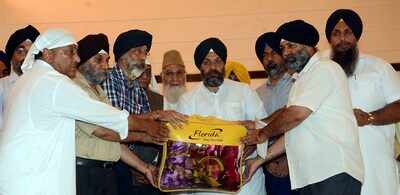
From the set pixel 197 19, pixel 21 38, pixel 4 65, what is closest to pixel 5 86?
pixel 21 38

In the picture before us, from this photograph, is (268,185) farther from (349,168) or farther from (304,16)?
(304,16)

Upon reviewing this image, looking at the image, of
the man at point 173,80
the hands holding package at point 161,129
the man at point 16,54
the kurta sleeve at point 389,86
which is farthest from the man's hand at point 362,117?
the man at point 16,54

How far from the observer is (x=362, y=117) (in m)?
3.82

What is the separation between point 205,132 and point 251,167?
50 cm

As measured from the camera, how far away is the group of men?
3293 mm

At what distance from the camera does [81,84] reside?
3.84 metres

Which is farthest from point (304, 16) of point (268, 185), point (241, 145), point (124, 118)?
point (124, 118)

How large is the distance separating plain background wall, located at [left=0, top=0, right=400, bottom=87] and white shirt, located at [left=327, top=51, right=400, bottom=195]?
290cm

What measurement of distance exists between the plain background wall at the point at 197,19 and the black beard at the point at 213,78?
8.56ft

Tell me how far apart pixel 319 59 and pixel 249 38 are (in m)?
3.51

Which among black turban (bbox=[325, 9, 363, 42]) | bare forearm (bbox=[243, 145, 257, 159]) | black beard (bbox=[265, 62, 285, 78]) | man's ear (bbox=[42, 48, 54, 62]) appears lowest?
bare forearm (bbox=[243, 145, 257, 159])

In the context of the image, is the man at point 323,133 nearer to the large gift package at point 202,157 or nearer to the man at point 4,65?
the large gift package at point 202,157

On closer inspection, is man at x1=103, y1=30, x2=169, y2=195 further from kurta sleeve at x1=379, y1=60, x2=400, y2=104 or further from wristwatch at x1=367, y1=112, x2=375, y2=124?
kurta sleeve at x1=379, y1=60, x2=400, y2=104

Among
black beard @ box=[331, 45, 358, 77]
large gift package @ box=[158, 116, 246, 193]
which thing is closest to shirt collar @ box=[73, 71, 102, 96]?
large gift package @ box=[158, 116, 246, 193]
